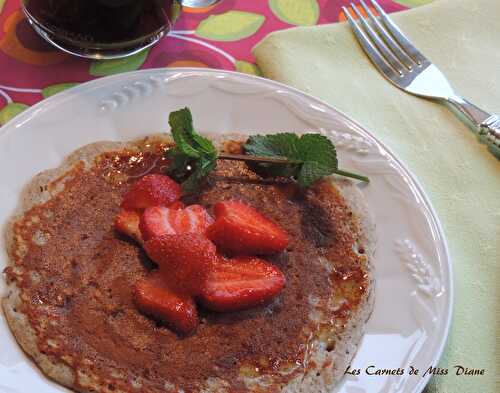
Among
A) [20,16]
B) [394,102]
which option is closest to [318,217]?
[394,102]

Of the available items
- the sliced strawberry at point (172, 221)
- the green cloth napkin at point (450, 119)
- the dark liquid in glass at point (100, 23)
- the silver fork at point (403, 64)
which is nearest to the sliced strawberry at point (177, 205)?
the sliced strawberry at point (172, 221)

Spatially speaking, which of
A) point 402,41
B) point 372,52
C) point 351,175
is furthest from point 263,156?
point 402,41

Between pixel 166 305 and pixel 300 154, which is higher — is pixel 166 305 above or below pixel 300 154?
below

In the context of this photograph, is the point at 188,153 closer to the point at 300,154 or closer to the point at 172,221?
the point at 172,221

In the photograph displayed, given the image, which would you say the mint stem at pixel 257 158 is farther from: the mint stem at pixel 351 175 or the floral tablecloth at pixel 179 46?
the floral tablecloth at pixel 179 46

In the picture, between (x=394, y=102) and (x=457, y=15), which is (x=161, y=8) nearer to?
(x=394, y=102)

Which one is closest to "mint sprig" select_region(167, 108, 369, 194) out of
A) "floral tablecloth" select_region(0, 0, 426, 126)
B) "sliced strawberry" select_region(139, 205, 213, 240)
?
"sliced strawberry" select_region(139, 205, 213, 240)
